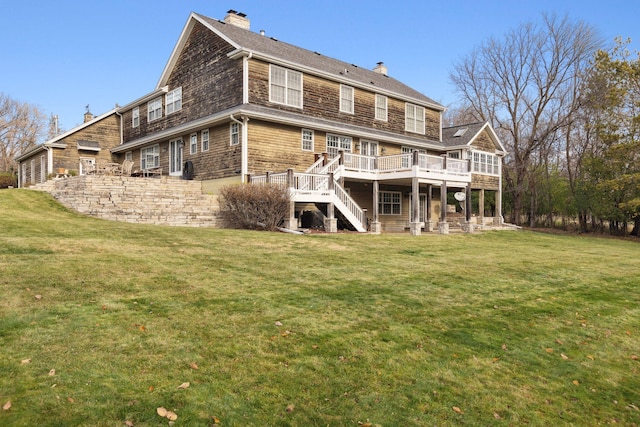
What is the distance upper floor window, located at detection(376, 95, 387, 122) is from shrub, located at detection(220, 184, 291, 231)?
40.9ft

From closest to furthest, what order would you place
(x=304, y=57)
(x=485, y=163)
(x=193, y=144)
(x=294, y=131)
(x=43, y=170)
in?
(x=294, y=131) < (x=193, y=144) < (x=304, y=57) < (x=43, y=170) < (x=485, y=163)

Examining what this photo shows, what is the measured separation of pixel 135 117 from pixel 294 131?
1338cm

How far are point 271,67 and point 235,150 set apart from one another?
15.2 ft

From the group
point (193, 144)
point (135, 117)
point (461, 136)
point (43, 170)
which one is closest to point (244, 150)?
point (193, 144)

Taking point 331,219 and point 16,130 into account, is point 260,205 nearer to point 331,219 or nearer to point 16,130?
point 331,219

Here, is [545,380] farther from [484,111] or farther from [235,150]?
[484,111]

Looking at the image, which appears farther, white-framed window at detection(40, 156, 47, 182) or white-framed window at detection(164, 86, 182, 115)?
white-framed window at detection(40, 156, 47, 182)

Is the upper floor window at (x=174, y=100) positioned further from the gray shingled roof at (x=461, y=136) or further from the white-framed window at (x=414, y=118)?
the gray shingled roof at (x=461, y=136)

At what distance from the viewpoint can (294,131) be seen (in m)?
21.9

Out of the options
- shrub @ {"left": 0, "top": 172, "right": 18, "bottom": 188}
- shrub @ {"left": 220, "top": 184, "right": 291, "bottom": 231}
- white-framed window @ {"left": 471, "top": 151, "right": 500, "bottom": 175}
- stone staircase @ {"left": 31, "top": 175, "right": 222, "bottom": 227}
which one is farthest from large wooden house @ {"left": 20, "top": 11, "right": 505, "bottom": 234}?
shrub @ {"left": 0, "top": 172, "right": 18, "bottom": 188}

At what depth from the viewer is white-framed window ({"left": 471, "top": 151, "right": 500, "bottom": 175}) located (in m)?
31.5

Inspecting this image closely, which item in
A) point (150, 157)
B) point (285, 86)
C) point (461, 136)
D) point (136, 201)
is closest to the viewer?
point (136, 201)

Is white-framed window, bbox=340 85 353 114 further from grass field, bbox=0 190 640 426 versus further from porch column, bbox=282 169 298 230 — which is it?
grass field, bbox=0 190 640 426

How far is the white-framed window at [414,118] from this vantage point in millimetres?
28703
